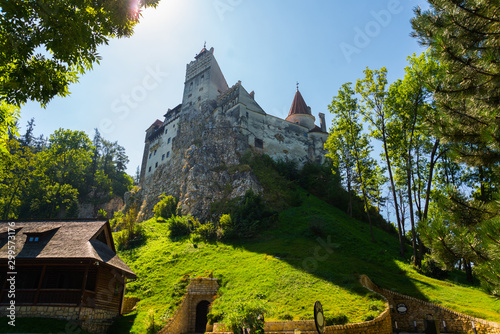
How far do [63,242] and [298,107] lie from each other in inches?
1807

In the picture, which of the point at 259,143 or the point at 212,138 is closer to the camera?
the point at 212,138

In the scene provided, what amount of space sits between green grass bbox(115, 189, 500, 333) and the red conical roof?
88.7 ft

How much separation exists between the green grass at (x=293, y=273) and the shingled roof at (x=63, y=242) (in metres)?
4.43

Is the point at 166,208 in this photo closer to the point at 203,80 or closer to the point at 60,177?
the point at 60,177

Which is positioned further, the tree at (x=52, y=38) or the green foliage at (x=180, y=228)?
the green foliage at (x=180, y=228)

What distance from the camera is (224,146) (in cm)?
4331

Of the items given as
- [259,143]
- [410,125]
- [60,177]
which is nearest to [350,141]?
[410,125]

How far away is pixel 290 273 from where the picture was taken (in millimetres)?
19688

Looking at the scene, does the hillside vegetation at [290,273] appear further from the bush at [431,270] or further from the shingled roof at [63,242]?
the shingled roof at [63,242]

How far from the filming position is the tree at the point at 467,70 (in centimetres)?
621

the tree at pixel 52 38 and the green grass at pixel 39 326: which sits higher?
the tree at pixel 52 38

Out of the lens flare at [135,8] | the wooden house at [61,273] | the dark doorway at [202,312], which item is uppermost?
the lens flare at [135,8]

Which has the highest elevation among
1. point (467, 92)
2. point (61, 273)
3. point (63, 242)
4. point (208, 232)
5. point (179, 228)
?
point (467, 92)

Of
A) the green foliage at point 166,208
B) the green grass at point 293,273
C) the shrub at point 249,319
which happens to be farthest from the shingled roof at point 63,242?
the green foliage at point 166,208
